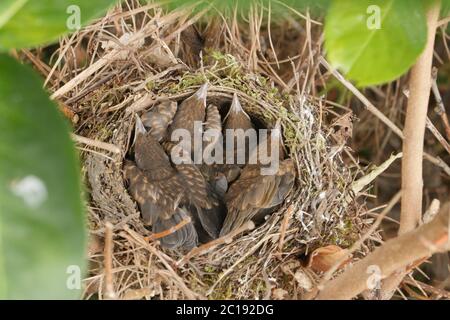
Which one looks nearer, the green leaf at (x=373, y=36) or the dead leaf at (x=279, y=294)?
the green leaf at (x=373, y=36)

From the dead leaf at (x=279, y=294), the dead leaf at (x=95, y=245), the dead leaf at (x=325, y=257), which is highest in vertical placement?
the dead leaf at (x=95, y=245)

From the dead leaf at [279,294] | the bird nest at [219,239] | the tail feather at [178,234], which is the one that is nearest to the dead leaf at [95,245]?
the bird nest at [219,239]

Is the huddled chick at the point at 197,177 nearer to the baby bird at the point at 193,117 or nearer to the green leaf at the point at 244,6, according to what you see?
the baby bird at the point at 193,117

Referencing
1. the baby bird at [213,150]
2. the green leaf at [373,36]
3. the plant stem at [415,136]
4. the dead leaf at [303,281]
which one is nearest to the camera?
the green leaf at [373,36]

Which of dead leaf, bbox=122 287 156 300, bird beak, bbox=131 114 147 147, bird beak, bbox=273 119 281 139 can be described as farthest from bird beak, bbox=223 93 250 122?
dead leaf, bbox=122 287 156 300

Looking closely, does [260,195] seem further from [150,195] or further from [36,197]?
[36,197]
